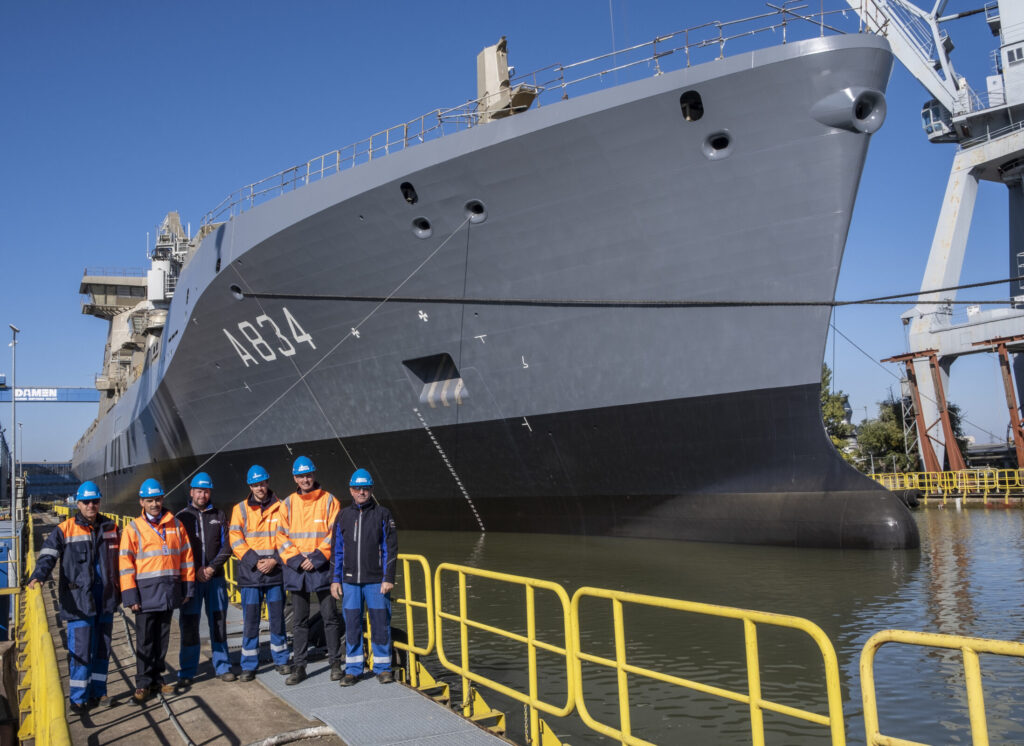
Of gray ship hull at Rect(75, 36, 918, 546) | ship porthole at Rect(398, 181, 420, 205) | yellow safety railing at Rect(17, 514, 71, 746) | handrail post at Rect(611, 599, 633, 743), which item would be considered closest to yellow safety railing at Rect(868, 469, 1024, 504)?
gray ship hull at Rect(75, 36, 918, 546)

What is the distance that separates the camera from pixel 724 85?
984 cm

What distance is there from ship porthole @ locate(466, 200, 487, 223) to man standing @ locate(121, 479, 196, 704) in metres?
7.25

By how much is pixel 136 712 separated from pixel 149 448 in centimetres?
1803

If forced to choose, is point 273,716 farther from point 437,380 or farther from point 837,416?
point 837,416

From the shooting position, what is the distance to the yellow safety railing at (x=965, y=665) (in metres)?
2.20

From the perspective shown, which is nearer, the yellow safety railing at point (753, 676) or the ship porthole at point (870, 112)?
the yellow safety railing at point (753, 676)

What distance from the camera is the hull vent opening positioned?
12266 millimetres

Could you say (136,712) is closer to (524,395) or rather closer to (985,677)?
(985,677)

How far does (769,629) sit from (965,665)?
4.97 meters

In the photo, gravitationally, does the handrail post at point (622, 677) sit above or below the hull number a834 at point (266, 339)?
below

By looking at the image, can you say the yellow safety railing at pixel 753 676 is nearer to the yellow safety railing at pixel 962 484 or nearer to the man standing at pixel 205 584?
the man standing at pixel 205 584

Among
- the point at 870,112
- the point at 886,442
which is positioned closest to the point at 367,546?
the point at 870,112

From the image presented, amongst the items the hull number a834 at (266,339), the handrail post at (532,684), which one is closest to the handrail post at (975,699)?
the handrail post at (532,684)

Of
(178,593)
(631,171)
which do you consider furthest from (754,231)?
(178,593)
